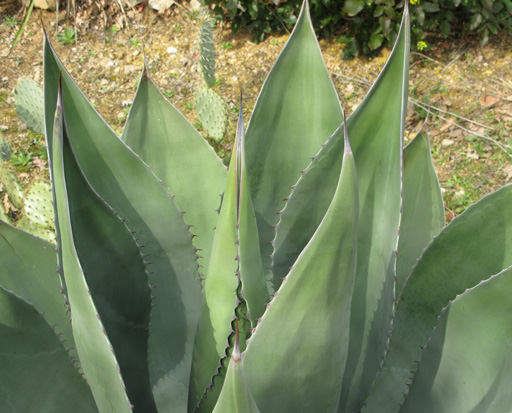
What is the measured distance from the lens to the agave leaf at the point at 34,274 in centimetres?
106

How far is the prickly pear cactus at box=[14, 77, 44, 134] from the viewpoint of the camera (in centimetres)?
216

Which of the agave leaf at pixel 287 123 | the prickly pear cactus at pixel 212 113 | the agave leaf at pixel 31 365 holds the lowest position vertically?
the agave leaf at pixel 31 365

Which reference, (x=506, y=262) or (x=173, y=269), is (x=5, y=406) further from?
(x=506, y=262)

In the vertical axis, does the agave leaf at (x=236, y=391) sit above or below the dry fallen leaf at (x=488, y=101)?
above

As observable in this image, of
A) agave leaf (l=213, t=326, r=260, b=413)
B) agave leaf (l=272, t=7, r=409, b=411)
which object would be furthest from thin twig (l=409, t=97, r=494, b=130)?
agave leaf (l=213, t=326, r=260, b=413)

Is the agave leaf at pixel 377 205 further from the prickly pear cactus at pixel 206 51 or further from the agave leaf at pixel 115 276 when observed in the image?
the prickly pear cactus at pixel 206 51

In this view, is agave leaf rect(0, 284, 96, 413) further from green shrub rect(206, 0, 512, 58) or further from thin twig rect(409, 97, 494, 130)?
green shrub rect(206, 0, 512, 58)

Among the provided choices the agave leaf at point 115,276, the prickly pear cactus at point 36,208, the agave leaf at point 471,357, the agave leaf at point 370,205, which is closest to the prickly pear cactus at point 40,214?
the prickly pear cactus at point 36,208

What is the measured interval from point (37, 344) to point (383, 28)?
94.7 inches

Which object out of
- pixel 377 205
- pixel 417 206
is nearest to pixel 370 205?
pixel 377 205

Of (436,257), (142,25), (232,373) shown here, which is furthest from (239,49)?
(232,373)

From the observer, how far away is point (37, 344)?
91 centimetres

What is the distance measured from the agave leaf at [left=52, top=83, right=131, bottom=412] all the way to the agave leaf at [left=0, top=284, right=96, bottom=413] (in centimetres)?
12

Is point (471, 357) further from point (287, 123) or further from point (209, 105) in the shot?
point (209, 105)
